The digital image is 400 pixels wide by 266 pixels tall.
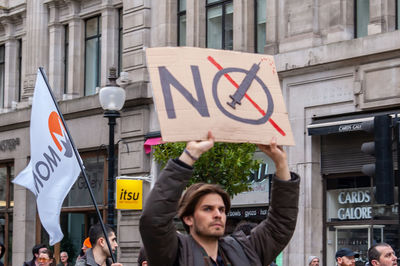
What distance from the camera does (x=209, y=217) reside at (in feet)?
17.0

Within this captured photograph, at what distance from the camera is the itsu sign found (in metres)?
19.4

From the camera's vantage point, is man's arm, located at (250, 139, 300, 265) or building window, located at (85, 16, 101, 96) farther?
building window, located at (85, 16, 101, 96)

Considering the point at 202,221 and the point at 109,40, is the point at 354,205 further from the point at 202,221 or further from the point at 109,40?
the point at 202,221

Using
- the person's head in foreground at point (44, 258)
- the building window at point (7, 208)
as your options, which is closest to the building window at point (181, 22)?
the building window at point (7, 208)

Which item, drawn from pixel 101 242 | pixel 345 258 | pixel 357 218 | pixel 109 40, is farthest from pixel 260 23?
pixel 101 242

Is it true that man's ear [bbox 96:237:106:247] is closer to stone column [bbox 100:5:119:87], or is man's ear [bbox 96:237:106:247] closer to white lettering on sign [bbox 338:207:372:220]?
white lettering on sign [bbox 338:207:372:220]

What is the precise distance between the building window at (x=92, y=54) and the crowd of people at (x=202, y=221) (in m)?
22.8

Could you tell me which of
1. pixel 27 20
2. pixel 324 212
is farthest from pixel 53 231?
pixel 27 20

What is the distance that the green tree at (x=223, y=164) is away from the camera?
17016mm

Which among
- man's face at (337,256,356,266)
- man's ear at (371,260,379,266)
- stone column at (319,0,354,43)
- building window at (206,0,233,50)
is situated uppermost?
building window at (206,0,233,50)

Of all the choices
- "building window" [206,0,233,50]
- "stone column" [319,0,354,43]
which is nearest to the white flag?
"stone column" [319,0,354,43]

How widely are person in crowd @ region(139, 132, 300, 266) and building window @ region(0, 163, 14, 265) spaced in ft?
86.5

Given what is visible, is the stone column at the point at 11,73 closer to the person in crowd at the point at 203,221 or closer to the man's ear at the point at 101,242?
the man's ear at the point at 101,242

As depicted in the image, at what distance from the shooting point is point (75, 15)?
94.6 feet
